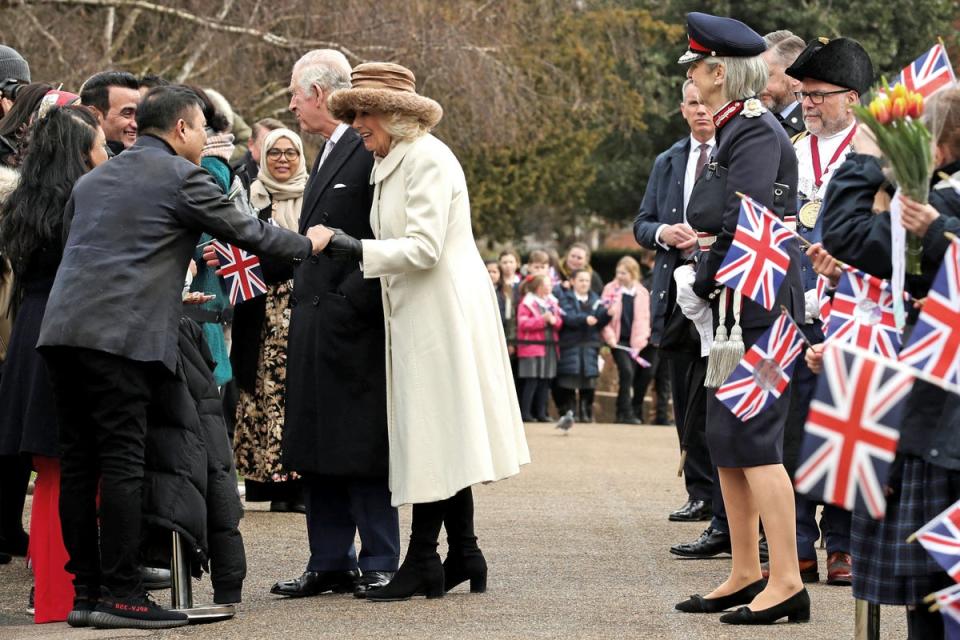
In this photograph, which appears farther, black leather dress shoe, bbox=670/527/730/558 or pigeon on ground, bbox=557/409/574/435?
pigeon on ground, bbox=557/409/574/435

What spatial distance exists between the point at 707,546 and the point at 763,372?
7.53 feet

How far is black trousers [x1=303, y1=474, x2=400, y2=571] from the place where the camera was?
677 centimetres

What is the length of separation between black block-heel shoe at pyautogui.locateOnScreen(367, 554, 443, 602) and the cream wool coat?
10.7 inches

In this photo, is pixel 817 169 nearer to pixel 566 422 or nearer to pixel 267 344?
pixel 267 344

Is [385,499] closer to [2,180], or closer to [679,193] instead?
[2,180]

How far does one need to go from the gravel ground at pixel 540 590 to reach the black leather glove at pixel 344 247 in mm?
1347

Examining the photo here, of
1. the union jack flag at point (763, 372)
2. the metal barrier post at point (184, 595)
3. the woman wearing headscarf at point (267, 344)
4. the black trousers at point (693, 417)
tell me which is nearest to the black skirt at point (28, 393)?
the metal barrier post at point (184, 595)

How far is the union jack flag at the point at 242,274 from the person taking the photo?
770 centimetres

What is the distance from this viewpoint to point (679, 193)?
878 cm

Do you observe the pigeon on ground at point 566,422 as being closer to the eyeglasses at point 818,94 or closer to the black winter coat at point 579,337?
the black winter coat at point 579,337

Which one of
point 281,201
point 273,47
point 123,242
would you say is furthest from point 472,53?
point 123,242

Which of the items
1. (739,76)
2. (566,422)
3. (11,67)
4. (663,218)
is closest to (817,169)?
(739,76)

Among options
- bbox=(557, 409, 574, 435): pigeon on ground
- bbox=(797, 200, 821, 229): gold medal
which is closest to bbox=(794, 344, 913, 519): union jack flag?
bbox=(797, 200, 821, 229): gold medal

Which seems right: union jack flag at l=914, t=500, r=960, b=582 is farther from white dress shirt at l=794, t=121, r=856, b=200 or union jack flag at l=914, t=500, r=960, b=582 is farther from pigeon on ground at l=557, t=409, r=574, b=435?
pigeon on ground at l=557, t=409, r=574, b=435
